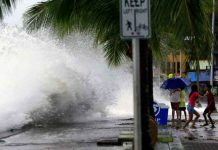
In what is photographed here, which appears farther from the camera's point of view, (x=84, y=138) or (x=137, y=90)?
(x=84, y=138)

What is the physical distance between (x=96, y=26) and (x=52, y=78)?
12967mm

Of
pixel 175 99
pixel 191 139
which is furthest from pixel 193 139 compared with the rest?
pixel 175 99

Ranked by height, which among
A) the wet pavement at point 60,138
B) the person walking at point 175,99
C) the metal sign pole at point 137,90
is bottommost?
the wet pavement at point 60,138

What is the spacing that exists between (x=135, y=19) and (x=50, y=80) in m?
18.2

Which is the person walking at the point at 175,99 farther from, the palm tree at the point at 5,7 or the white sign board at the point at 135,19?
the white sign board at the point at 135,19

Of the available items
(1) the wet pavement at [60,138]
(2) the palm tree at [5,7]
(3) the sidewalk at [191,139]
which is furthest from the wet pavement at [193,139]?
→ (2) the palm tree at [5,7]

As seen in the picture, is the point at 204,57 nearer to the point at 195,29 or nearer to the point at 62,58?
the point at 195,29

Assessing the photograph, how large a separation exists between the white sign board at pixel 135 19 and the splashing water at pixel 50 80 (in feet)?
48.3

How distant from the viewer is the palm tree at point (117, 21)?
845 centimetres

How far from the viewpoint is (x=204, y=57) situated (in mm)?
9836

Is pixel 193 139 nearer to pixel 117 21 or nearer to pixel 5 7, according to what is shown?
pixel 117 21

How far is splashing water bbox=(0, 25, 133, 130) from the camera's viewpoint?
2289 centimetres

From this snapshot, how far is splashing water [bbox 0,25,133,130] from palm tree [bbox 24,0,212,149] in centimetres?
802

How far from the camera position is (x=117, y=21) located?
1102cm
